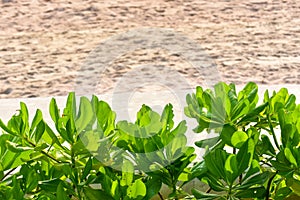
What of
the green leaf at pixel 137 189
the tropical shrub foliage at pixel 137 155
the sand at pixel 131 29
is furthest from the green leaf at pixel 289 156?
the sand at pixel 131 29

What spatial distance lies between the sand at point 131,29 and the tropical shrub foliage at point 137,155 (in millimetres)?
3147

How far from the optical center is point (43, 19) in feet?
16.3

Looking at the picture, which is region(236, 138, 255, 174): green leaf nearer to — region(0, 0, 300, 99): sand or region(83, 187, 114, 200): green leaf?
region(83, 187, 114, 200): green leaf

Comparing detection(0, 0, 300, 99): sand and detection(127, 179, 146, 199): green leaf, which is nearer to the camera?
detection(127, 179, 146, 199): green leaf

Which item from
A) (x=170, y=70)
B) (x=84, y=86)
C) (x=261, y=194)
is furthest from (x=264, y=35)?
(x=261, y=194)

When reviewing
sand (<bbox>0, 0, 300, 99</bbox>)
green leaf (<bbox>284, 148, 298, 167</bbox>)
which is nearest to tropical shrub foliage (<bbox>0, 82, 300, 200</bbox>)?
green leaf (<bbox>284, 148, 298, 167</bbox>)

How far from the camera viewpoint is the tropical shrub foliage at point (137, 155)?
1.59 feet

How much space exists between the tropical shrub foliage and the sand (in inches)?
124

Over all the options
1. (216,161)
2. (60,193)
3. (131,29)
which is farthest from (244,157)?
(131,29)

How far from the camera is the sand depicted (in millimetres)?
4000

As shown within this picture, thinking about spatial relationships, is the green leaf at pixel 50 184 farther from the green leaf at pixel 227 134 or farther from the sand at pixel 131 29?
the sand at pixel 131 29

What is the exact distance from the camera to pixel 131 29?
15.6 ft

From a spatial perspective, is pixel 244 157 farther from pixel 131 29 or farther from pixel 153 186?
pixel 131 29

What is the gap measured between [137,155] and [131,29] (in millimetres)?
4295
